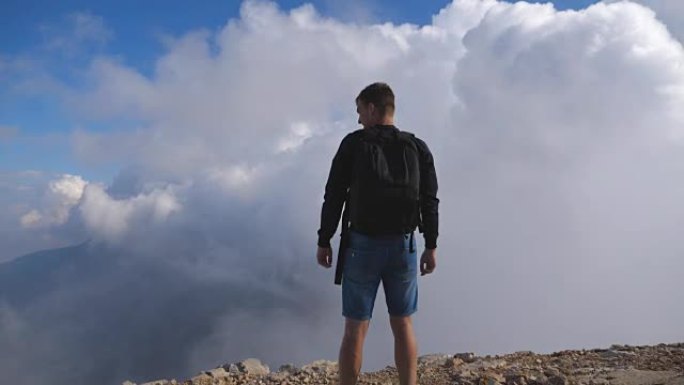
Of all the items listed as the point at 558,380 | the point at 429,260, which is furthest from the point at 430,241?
the point at 558,380

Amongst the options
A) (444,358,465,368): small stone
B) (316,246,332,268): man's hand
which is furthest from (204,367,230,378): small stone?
(316,246,332,268): man's hand

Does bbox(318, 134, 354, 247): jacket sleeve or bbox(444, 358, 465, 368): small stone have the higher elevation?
bbox(318, 134, 354, 247): jacket sleeve

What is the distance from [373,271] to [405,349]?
82 centimetres

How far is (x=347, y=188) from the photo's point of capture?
4527mm

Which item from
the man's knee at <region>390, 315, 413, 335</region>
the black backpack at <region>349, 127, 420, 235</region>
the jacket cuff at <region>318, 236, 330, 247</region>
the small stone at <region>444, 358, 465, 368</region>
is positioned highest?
the black backpack at <region>349, 127, 420, 235</region>

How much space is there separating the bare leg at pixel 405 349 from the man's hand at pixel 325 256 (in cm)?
81

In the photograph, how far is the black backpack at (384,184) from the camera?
14.1ft

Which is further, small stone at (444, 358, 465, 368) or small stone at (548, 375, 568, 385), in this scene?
small stone at (444, 358, 465, 368)

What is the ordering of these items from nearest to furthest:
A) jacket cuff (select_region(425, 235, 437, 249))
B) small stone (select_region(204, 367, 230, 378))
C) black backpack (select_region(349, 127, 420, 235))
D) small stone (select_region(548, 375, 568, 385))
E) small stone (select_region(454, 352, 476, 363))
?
black backpack (select_region(349, 127, 420, 235)) → jacket cuff (select_region(425, 235, 437, 249)) → small stone (select_region(548, 375, 568, 385)) → small stone (select_region(204, 367, 230, 378)) → small stone (select_region(454, 352, 476, 363))

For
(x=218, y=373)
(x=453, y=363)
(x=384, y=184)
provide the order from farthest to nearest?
(x=218, y=373)
(x=453, y=363)
(x=384, y=184)

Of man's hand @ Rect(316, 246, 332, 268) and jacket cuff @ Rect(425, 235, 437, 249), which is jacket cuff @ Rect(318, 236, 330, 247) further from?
jacket cuff @ Rect(425, 235, 437, 249)

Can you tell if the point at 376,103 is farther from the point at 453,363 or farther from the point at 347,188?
the point at 453,363

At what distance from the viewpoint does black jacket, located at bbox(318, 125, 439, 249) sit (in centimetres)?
444

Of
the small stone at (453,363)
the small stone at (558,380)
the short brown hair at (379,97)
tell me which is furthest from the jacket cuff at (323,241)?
the small stone at (453,363)
